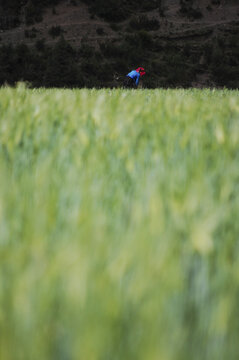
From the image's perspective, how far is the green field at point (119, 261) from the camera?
0.39 metres

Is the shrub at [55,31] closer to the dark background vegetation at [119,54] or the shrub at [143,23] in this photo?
the dark background vegetation at [119,54]

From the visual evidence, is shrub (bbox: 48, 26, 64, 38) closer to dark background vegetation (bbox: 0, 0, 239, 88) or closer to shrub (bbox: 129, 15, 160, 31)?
dark background vegetation (bbox: 0, 0, 239, 88)

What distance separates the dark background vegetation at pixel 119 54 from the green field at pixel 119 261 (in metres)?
18.9

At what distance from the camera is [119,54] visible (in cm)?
2456

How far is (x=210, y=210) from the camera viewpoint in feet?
2.20

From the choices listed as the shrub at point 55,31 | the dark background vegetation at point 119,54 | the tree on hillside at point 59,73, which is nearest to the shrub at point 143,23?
the dark background vegetation at point 119,54

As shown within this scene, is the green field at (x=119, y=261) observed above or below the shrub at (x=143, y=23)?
below

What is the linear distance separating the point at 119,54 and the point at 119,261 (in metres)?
25.7

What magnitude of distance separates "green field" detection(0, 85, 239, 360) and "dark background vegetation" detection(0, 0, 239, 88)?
18.9 m

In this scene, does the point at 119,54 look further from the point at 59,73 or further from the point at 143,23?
the point at 143,23

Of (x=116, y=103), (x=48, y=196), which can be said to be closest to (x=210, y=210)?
(x=48, y=196)

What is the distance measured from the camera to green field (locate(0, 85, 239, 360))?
394 mm

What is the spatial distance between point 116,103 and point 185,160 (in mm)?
1302

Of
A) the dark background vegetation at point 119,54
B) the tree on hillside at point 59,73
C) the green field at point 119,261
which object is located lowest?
the green field at point 119,261
